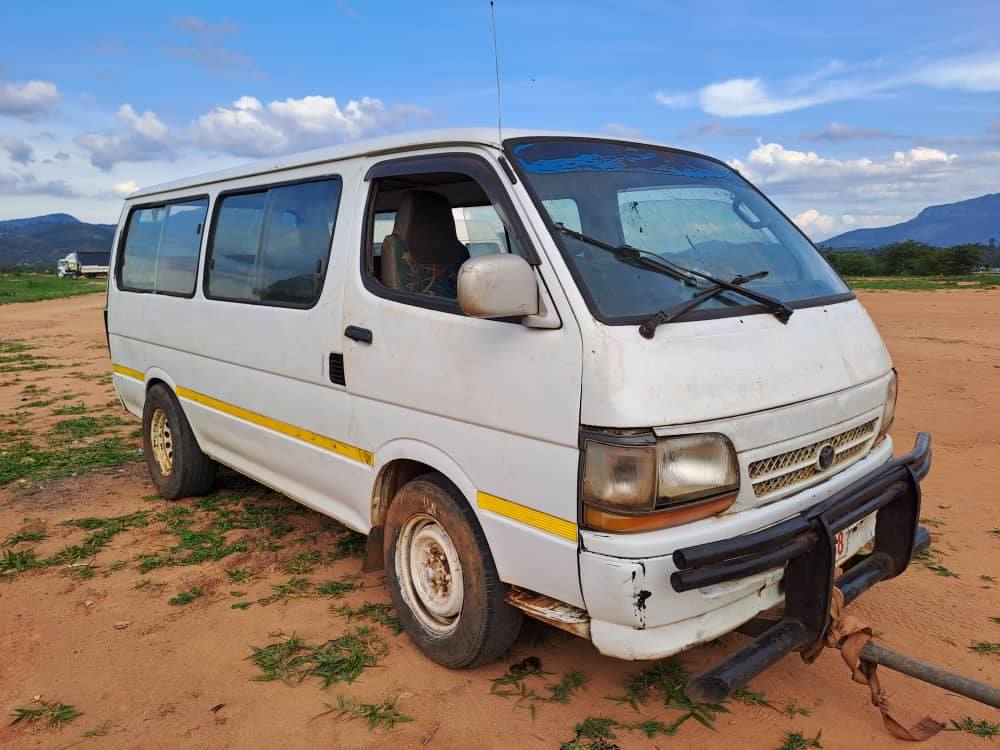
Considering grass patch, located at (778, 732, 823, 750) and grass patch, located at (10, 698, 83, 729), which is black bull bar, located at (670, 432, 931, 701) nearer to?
grass patch, located at (778, 732, 823, 750)

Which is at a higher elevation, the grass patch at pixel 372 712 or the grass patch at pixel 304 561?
the grass patch at pixel 372 712

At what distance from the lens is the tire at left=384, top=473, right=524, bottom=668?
3.14 meters

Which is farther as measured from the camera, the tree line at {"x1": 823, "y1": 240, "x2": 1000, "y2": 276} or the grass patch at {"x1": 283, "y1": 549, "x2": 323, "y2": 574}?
the tree line at {"x1": 823, "y1": 240, "x2": 1000, "y2": 276}

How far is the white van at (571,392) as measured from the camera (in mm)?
2598

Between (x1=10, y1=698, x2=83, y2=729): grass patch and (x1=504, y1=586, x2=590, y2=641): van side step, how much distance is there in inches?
72.4

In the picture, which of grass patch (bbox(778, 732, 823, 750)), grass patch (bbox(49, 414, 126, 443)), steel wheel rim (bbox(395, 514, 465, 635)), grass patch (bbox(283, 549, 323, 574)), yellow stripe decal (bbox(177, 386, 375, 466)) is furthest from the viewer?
grass patch (bbox(49, 414, 126, 443))

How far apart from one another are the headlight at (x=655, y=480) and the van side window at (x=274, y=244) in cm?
193

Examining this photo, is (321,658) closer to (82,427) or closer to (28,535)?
(28,535)

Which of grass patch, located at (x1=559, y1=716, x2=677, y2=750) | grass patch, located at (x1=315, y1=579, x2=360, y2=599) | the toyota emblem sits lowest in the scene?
grass patch, located at (x1=315, y1=579, x2=360, y2=599)

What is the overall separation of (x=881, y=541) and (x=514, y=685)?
164 centimetres

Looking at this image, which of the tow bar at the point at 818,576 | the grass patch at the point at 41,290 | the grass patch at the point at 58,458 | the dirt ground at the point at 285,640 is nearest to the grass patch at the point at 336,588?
the dirt ground at the point at 285,640

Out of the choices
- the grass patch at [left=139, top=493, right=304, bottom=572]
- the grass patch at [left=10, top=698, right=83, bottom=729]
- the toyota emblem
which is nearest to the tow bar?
the toyota emblem

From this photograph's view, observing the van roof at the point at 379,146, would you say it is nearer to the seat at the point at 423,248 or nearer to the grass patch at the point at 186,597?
the seat at the point at 423,248

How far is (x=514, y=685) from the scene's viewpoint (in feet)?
10.9
